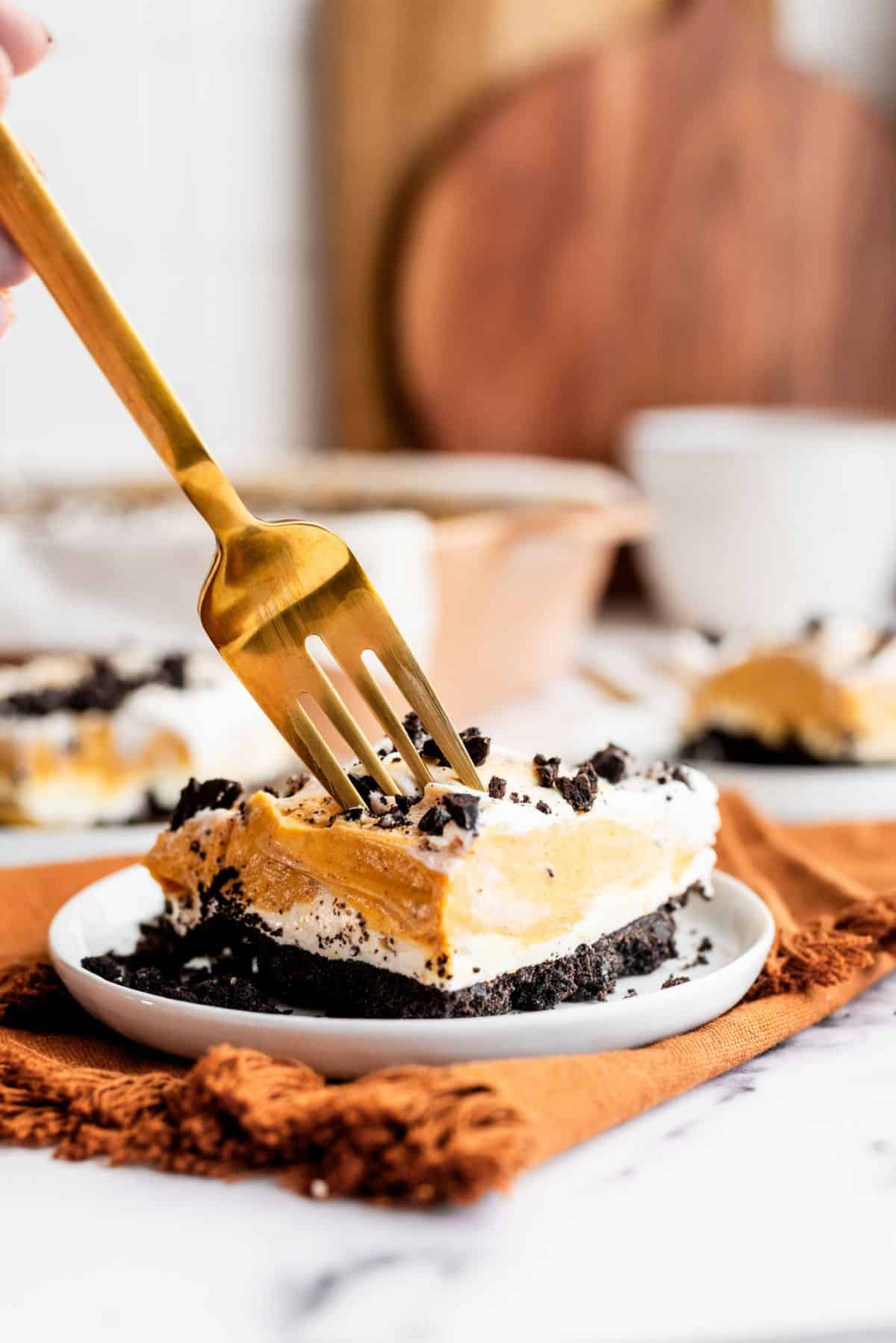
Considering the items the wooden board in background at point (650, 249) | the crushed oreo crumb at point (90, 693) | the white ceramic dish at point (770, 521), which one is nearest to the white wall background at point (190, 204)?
the wooden board in background at point (650, 249)

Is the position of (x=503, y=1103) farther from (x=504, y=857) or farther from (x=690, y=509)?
(x=690, y=509)

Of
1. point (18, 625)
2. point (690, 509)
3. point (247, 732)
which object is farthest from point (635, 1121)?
point (690, 509)

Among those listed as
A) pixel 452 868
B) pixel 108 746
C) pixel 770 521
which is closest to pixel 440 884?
pixel 452 868

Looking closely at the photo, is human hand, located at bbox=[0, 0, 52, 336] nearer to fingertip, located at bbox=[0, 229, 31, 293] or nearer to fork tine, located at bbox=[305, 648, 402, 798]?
fingertip, located at bbox=[0, 229, 31, 293]

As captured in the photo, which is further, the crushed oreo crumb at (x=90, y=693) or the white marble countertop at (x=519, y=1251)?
the crushed oreo crumb at (x=90, y=693)

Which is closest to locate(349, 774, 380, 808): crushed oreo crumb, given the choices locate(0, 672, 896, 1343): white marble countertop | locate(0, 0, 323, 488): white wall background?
locate(0, 672, 896, 1343): white marble countertop

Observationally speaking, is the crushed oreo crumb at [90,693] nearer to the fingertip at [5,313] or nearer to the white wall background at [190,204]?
the fingertip at [5,313]
